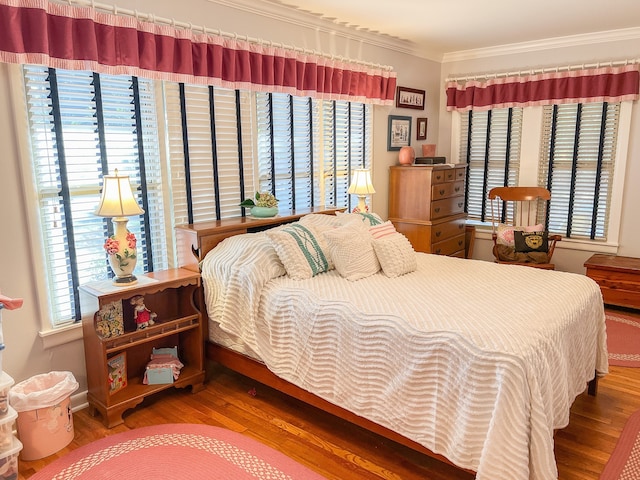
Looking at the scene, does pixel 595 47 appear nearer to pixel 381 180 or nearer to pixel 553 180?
pixel 553 180

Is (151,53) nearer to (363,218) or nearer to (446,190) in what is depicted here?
(363,218)

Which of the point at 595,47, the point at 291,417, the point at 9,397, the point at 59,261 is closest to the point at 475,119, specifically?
the point at 595,47

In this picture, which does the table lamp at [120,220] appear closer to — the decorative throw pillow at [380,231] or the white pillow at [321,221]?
the white pillow at [321,221]

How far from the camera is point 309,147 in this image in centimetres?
402

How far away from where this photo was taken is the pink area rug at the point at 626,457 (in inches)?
86.0

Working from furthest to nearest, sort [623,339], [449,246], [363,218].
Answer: [449,246] < [623,339] < [363,218]

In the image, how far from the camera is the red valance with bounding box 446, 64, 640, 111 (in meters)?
4.33

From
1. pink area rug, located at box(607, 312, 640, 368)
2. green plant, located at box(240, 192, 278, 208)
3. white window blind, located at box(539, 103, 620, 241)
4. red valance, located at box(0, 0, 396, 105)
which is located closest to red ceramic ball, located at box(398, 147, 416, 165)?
red valance, located at box(0, 0, 396, 105)

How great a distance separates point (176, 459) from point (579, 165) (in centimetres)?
446

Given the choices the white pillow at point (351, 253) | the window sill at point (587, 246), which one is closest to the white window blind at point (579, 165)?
the window sill at point (587, 246)

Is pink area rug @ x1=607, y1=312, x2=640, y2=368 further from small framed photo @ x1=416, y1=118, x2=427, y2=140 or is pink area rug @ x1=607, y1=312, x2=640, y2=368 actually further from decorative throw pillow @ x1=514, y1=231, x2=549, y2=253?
small framed photo @ x1=416, y1=118, x2=427, y2=140

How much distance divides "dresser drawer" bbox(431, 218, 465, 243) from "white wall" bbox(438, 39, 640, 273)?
101cm

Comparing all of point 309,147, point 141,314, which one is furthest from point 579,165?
point 141,314

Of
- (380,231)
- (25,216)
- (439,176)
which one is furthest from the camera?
(439,176)
